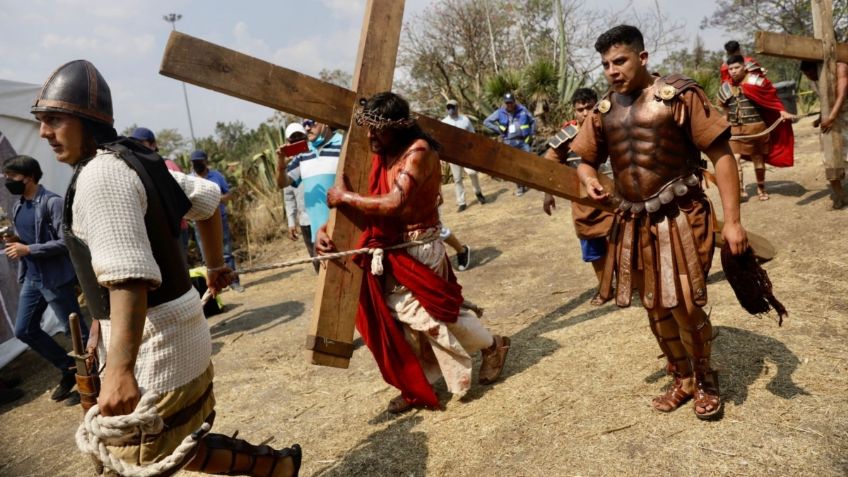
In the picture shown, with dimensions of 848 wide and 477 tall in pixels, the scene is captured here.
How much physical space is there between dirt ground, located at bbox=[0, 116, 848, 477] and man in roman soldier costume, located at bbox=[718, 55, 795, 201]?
97cm

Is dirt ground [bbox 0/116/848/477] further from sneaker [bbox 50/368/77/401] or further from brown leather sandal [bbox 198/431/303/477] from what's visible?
brown leather sandal [bbox 198/431/303/477]

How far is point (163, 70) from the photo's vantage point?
2277mm

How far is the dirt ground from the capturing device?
8.29ft

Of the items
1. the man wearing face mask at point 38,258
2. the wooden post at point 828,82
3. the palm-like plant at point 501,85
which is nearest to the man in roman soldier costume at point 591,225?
the wooden post at point 828,82

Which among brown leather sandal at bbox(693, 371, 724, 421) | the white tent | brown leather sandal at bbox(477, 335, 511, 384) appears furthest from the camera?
the white tent

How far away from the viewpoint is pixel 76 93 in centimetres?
181

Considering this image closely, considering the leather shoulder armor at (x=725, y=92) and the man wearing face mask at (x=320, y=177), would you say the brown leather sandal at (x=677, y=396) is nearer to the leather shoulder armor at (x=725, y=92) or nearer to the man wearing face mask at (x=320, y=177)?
the man wearing face mask at (x=320, y=177)

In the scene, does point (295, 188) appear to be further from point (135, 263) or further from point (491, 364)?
point (135, 263)

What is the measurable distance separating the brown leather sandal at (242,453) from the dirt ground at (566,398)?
17.8 inches

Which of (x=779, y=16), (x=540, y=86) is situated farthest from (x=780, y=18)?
(x=540, y=86)

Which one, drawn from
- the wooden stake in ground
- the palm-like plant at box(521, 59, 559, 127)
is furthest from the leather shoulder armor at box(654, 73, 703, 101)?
the palm-like plant at box(521, 59, 559, 127)

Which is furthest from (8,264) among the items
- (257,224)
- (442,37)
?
(442,37)

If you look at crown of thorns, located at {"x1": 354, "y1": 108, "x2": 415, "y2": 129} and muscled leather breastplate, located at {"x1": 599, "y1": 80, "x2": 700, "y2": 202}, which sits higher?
crown of thorns, located at {"x1": 354, "y1": 108, "x2": 415, "y2": 129}

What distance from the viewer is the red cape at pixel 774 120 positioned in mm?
6539
